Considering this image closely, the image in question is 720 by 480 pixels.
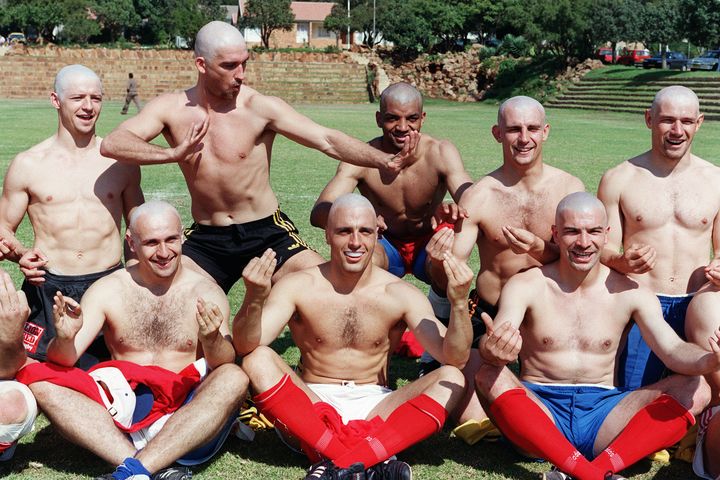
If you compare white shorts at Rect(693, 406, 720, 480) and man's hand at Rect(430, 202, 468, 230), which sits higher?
man's hand at Rect(430, 202, 468, 230)

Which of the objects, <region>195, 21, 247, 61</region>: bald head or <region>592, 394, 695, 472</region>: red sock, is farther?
<region>195, 21, 247, 61</region>: bald head

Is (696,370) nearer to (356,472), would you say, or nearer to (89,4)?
(356,472)

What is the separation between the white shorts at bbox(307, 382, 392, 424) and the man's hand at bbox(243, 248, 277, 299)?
0.80m

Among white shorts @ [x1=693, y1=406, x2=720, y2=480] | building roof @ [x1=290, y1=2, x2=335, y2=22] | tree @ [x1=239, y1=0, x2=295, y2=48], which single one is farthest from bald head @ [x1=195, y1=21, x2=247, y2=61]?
building roof @ [x1=290, y1=2, x2=335, y2=22]

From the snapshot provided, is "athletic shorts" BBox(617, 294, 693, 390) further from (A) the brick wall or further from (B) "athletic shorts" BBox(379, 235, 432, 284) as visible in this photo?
(A) the brick wall

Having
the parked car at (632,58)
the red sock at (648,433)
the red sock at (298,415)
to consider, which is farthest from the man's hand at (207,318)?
the parked car at (632,58)

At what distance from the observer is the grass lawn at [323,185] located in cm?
460

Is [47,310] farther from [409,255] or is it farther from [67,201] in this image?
[409,255]

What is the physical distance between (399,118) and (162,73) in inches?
1899

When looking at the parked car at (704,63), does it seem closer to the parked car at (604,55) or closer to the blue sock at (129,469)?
the parked car at (604,55)

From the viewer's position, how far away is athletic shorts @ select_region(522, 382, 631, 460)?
4594mm

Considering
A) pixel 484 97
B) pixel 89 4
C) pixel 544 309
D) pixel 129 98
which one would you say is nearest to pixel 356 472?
pixel 544 309

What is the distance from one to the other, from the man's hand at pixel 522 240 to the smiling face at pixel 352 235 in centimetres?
79

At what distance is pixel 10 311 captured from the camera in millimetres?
4227
